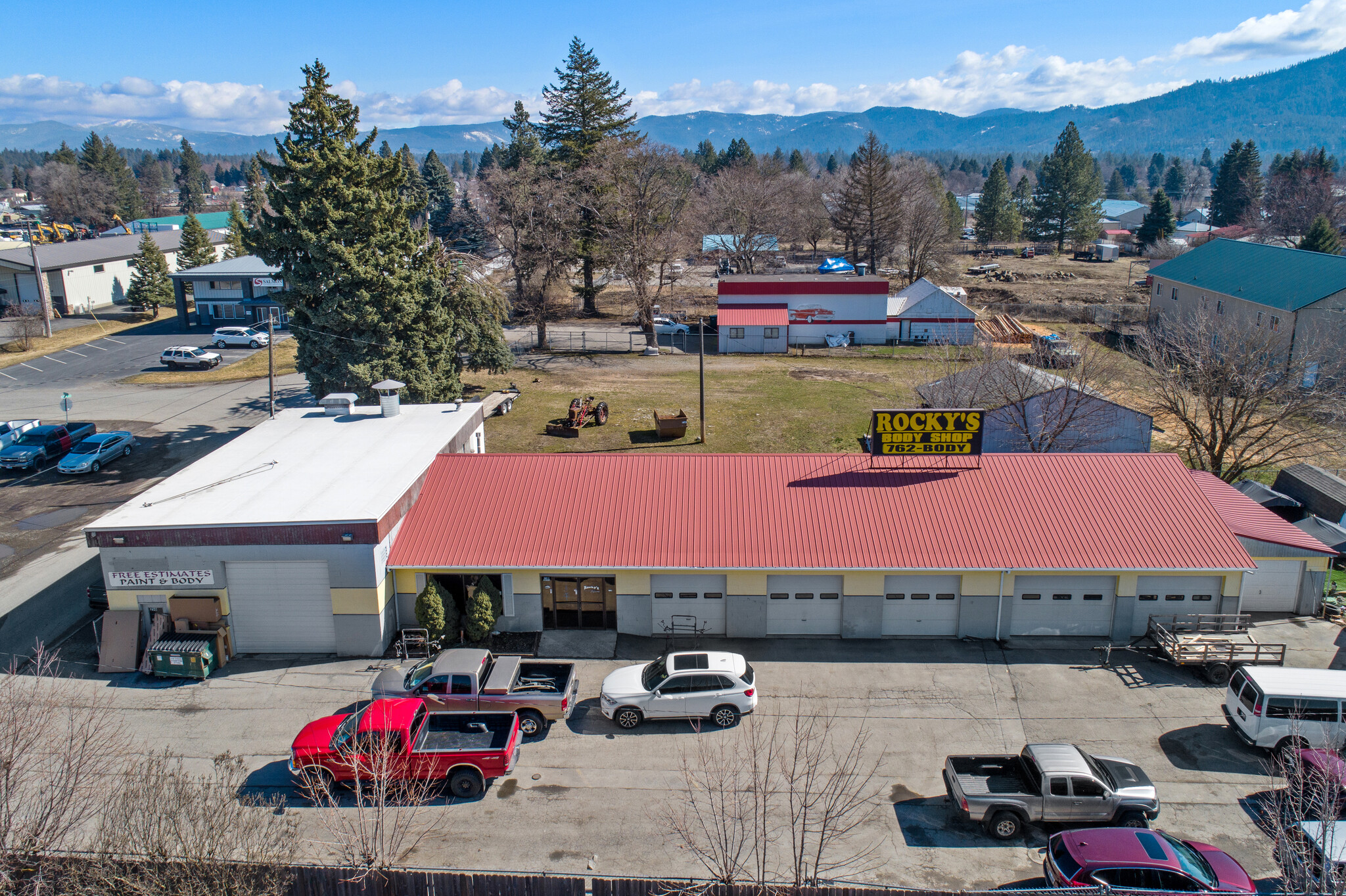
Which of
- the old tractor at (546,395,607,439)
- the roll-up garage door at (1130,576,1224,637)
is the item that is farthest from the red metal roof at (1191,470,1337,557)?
the old tractor at (546,395,607,439)

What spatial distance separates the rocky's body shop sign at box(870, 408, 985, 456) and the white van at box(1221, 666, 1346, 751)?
1027 cm

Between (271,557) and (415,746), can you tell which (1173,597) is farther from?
(271,557)

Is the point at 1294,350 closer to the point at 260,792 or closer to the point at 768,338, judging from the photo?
the point at 768,338

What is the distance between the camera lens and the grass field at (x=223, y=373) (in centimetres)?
5422

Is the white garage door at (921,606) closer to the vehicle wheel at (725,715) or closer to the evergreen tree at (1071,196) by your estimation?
the vehicle wheel at (725,715)

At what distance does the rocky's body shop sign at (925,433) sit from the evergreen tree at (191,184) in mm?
168241

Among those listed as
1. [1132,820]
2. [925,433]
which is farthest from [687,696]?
[925,433]

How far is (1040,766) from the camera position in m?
16.9

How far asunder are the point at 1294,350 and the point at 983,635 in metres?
41.2

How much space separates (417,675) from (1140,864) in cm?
1588

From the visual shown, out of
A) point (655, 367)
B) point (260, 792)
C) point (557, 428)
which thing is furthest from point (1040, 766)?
point (655, 367)

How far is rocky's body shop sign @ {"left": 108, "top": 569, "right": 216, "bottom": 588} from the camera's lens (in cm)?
2317

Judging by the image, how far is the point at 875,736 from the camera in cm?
1994

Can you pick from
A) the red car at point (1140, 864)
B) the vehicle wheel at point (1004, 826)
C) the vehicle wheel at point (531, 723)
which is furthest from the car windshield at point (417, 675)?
the red car at point (1140, 864)
